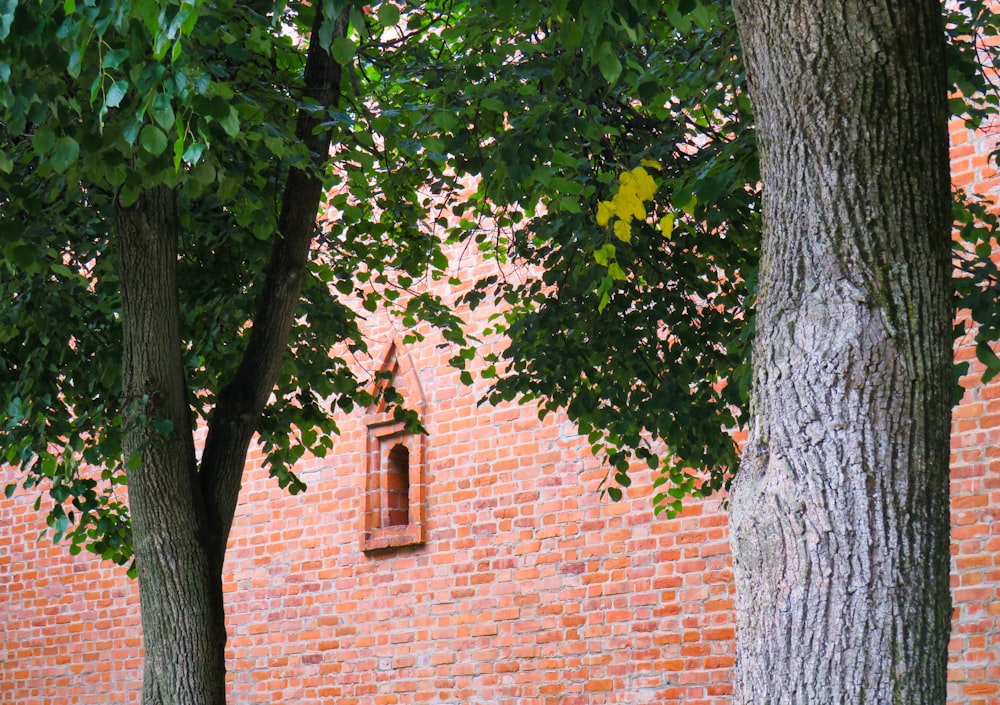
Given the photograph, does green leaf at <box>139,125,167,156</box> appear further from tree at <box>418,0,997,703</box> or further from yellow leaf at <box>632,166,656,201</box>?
yellow leaf at <box>632,166,656,201</box>

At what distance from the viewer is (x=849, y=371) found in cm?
279

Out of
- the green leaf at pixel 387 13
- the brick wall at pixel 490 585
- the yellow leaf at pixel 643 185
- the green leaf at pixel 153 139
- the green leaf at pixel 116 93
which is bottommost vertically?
the brick wall at pixel 490 585

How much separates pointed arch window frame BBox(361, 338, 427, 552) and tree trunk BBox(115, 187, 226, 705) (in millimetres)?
4809

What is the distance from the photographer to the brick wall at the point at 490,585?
7129mm

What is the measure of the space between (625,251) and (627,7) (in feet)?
6.23

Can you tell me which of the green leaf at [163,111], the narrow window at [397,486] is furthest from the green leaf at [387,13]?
the narrow window at [397,486]

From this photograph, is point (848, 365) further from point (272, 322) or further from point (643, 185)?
point (272, 322)

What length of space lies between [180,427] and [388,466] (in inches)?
208

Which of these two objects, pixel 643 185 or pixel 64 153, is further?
pixel 643 185

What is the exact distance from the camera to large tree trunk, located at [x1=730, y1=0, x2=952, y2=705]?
105 inches

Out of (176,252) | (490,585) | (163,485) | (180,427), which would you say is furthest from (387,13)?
(490,585)

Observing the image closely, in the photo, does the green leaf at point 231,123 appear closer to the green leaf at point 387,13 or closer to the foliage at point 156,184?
the foliage at point 156,184

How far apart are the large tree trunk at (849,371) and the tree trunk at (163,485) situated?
2809 mm

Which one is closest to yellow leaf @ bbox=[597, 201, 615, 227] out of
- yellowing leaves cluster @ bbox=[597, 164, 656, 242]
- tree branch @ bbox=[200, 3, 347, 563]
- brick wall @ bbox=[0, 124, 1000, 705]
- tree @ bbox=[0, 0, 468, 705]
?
yellowing leaves cluster @ bbox=[597, 164, 656, 242]
